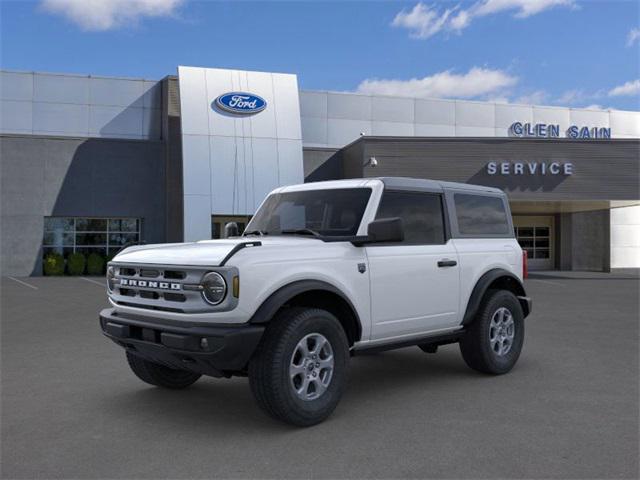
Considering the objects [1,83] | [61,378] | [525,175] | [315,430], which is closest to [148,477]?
[315,430]

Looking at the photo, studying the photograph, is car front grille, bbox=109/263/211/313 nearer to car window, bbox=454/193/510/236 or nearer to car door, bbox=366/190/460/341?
car door, bbox=366/190/460/341

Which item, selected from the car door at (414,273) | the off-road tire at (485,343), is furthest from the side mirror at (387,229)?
the off-road tire at (485,343)

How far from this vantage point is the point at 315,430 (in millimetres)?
4562

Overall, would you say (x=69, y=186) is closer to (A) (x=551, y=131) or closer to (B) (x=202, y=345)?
(B) (x=202, y=345)

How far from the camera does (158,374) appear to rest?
5.70m

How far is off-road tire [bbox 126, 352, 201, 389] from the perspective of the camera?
5680 mm

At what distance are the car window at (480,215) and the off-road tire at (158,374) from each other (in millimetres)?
3187

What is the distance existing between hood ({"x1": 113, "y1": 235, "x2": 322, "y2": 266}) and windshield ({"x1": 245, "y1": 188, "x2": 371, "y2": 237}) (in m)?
0.33

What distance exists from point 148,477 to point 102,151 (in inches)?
955

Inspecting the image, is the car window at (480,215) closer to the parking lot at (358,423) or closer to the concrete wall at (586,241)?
the parking lot at (358,423)

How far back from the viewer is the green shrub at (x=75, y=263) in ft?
Answer: 82.4

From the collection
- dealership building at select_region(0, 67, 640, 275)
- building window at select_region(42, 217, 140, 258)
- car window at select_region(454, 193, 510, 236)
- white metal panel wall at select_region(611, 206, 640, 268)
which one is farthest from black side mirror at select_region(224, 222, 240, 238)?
white metal panel wall at select_region(611, 206, 640, 268)

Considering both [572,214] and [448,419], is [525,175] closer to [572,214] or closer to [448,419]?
[572,214]

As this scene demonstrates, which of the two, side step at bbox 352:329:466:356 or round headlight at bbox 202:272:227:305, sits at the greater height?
round headlight at bbox 202:272:227:305
